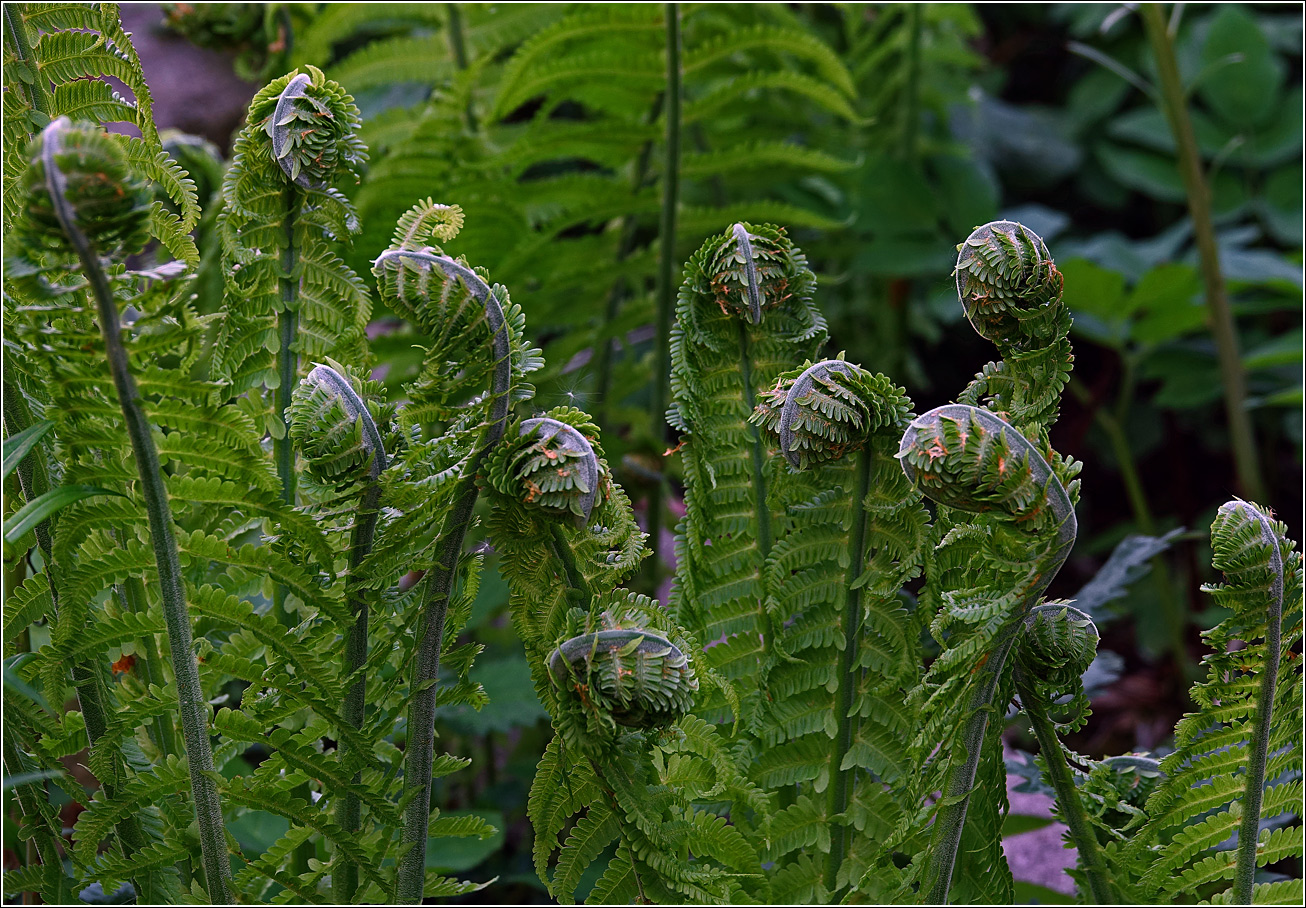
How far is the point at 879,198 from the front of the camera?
1.90 m

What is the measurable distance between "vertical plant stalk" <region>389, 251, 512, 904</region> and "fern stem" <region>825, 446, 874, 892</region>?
0.67 feet

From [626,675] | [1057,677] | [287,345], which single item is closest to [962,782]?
Answer: [1057,677]

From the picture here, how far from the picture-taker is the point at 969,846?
0.65m

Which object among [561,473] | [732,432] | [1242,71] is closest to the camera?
[561,473]

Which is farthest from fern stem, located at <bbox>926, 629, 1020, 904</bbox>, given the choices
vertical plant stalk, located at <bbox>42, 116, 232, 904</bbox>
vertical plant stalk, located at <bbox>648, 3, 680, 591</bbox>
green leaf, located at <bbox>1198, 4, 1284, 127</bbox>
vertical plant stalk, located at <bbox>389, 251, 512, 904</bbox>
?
green leaf, located at <bbox>1198, 4, 1284, 127</bbox>

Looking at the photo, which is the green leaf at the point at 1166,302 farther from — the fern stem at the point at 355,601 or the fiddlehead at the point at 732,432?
the fern stem at the point at 355,601

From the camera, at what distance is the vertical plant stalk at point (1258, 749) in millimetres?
587

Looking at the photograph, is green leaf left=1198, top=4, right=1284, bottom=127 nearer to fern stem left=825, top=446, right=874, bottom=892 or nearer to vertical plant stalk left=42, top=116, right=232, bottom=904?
fern stem left=825, top=446, right=874, bottom=892

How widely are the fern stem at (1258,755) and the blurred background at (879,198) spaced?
0.83 ft

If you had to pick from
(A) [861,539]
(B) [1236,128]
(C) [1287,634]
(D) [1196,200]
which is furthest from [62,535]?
(B) [1236,128]

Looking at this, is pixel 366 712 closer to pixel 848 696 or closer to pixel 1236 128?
pixel 848 696

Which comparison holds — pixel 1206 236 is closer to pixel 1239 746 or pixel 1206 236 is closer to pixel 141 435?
pixel 1239 746

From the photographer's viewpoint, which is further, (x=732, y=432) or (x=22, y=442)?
(x=732, y=432)

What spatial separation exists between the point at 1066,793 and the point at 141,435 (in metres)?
0.51
